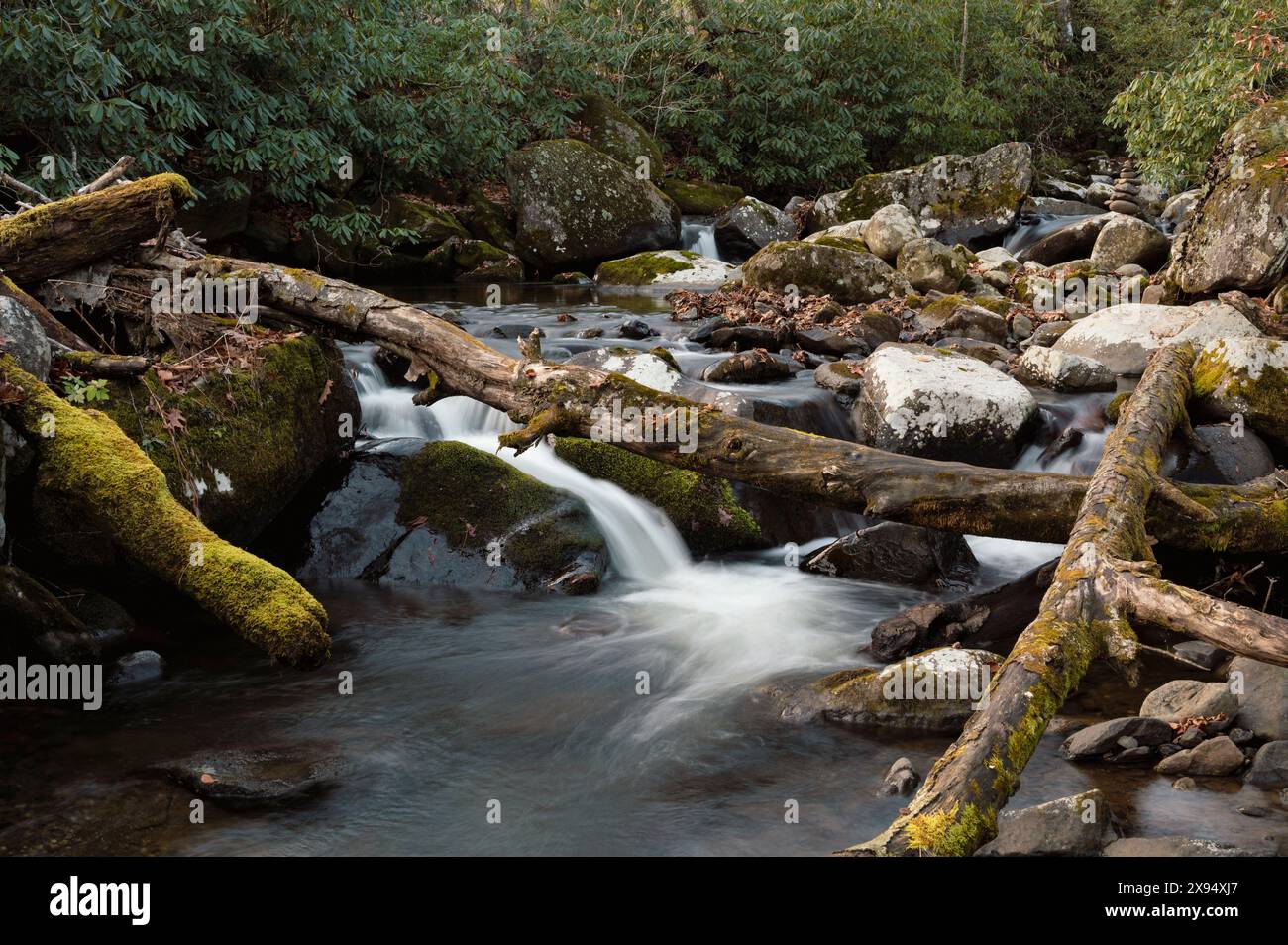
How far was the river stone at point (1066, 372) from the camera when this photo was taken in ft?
33.4

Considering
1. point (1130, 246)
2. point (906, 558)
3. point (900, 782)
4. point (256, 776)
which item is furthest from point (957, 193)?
point (256, 776)

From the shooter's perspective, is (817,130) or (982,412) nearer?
(982,412)

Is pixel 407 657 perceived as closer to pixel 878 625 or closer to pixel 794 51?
pixel 878 625

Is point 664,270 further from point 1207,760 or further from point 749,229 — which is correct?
point 1207,760

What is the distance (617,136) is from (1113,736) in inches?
763

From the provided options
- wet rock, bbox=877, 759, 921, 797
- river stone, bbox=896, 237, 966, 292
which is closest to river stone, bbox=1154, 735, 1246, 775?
wet rock, bbox=877, 759, 921, 797

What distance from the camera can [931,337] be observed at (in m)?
12.4

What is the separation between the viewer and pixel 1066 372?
33.6 ft

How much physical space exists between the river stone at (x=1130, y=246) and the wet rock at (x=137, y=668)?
48.9ft

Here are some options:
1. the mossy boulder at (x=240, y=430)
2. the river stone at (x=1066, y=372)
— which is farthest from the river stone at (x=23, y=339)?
the river stone at (x=1066, y=372)

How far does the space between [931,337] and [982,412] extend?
12.3ft

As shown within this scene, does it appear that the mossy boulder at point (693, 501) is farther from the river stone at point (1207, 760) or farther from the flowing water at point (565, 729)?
the river stone at point (1207, 760)

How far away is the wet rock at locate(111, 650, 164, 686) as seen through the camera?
18.3 feet
